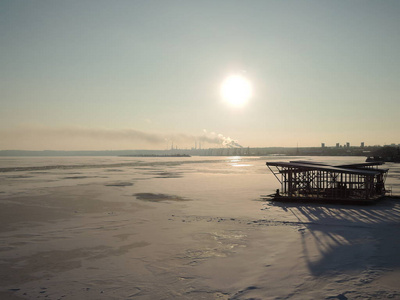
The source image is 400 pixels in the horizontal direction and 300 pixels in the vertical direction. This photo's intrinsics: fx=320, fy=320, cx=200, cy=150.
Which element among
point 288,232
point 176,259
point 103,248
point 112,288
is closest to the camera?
point 112,288

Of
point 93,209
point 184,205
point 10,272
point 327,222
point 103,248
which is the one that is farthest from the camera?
point 184,205

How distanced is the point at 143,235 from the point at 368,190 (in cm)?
2500

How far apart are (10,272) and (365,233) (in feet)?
67.9

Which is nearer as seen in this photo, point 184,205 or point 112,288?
point 112,288

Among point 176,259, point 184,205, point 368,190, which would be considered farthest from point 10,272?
point 368,190

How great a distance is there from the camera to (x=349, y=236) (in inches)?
808

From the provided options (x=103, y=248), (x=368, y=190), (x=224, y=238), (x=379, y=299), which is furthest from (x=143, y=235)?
(x=368, y=190)

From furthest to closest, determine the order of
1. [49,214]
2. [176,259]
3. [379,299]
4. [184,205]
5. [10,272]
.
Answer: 1. [184,205]
2. [49,214]
3. [176,259]
4. [10,272]
5. [379,299]

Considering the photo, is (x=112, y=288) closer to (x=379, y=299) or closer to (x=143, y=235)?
(x=143, y=235)

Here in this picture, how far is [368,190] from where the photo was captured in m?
33.8

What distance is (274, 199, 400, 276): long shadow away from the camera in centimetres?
1577

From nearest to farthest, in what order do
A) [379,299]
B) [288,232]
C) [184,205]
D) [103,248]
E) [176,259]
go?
[379,299] < [176,259] < [103,248] < [288,232] < [184,205]

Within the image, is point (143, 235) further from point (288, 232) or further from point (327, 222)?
point (327, 222)

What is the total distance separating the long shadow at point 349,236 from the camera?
15.8 m
